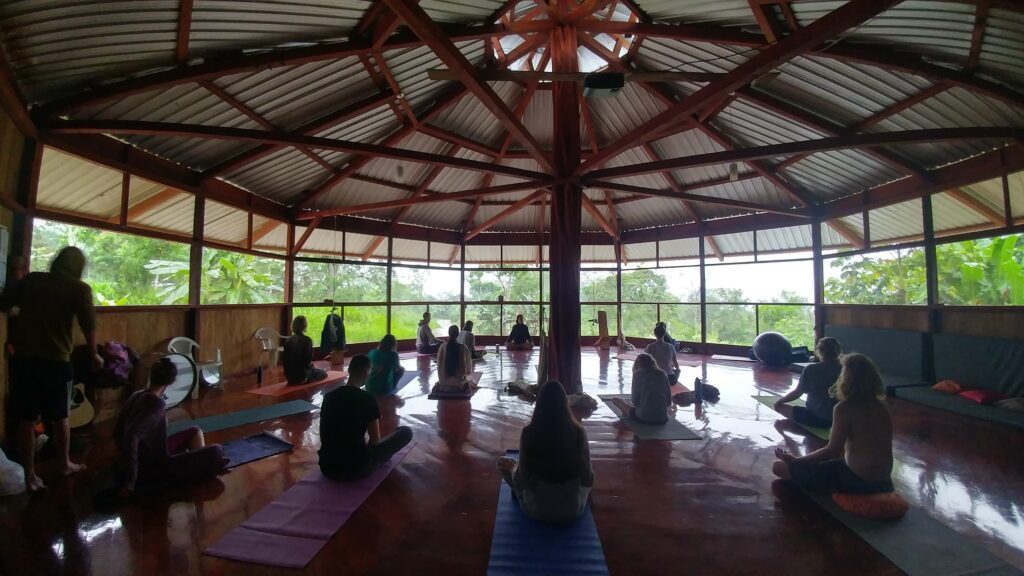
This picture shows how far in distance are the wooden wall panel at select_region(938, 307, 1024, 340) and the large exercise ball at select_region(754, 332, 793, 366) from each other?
7.68 ft

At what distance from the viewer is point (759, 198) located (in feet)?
30.4

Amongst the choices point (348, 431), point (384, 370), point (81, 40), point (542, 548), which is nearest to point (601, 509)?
point (542, 548)

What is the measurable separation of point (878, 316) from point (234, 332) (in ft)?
41.4

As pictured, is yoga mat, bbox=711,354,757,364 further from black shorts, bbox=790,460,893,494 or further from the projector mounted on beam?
the projector mounted on beam

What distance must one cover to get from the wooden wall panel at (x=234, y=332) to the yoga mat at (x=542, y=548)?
651 centimetres

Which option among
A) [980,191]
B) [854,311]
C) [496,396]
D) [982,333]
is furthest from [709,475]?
[854,311]

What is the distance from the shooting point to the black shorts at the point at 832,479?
2713mm

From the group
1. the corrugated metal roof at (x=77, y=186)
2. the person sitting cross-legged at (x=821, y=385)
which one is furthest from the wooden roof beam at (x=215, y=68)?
the person sitting cross-legged at (x=821, y=385)

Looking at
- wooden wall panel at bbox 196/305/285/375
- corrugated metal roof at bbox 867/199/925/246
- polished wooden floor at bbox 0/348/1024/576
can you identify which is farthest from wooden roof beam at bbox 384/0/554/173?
corrugated metal roof at bbox 867/199/925/246

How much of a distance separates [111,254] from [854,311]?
18970 millimetres

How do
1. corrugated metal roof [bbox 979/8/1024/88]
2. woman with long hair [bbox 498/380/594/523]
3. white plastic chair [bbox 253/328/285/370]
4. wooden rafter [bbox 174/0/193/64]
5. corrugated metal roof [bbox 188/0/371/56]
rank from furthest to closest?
white plastic chair [bbox 253/328/285/370] < corrugated metal roof [bbox 188/0/371/56] < corrugated metal roof [bbox 979/8/1024/88] < wooden rafter [bbox 174/0/193/64] < woman with long hair [bbox 498/380/594/523]

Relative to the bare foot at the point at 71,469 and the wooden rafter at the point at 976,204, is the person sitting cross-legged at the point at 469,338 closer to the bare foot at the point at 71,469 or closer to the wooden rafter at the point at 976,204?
the bare foot at the point at 71,469

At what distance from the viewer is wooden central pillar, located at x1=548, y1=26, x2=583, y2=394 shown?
18.9ft

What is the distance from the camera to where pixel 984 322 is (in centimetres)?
586
